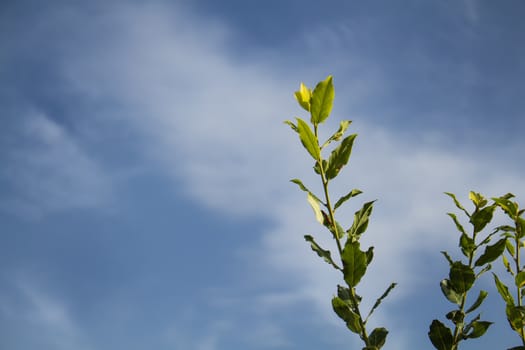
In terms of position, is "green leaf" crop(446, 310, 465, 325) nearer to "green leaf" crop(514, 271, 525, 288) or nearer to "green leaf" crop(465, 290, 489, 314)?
"green leaf" crop(465, 290, 489, 314)

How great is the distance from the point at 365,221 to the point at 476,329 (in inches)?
33.7

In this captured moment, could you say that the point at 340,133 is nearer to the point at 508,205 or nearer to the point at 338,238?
the point at 338,238

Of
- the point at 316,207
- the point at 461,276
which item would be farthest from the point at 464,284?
the point at 316,207

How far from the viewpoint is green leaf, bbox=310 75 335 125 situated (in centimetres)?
265

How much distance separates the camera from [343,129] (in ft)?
9.04

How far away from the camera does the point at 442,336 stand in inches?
93.1

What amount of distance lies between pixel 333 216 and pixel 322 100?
763mm

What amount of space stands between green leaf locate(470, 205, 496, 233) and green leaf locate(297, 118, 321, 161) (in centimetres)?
115

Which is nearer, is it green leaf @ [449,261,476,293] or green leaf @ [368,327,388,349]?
green leaf @ [368,327,388,349]

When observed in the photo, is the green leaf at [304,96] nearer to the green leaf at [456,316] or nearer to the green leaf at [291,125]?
the green leaf at [291,125]

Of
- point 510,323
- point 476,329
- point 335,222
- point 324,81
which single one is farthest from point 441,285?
point 324,81

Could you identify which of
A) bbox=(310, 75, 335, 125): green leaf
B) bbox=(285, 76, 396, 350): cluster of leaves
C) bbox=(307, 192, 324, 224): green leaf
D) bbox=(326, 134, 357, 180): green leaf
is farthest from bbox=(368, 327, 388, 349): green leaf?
bbox=(310, 75, 335, 125): green leaf

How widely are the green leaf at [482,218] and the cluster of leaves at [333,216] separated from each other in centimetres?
77

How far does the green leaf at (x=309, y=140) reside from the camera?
2.53 metres
